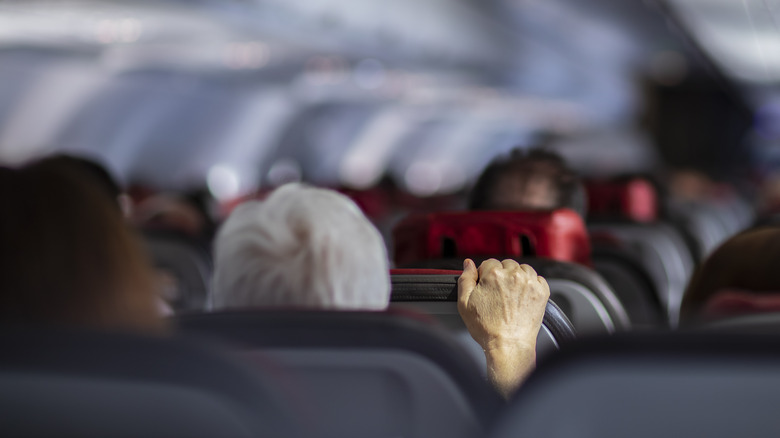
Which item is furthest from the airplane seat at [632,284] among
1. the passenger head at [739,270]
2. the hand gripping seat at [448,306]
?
the hand gripping seat at [448,306]

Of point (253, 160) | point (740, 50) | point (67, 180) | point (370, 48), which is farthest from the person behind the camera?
point (253, 160)

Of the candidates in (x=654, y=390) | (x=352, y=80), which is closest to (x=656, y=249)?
(x=654, y=390)

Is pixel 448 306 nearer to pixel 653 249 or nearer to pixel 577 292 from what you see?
pixel 577 292

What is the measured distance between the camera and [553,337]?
210 cm

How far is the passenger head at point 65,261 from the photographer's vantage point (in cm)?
122

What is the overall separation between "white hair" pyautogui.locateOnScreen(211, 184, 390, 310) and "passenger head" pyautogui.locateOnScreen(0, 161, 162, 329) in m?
0.59

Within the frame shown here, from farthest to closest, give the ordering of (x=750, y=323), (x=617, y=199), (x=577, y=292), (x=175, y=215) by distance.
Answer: (x=617, y=199) → (x=175, y=215) → (x=577, y=292) → (x=750, y=323)

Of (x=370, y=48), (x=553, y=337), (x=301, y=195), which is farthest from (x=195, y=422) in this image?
Result: (x=370, y=48)

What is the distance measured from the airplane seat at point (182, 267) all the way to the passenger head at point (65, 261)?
3.45 meters

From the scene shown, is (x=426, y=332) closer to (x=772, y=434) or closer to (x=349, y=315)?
(x=349, y=315)

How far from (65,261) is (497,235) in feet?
6.67

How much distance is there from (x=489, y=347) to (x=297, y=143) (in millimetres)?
27247

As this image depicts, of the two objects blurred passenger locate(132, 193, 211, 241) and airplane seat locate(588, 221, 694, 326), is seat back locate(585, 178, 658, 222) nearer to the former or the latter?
airplane seat locate(588, 221, 694, 326)

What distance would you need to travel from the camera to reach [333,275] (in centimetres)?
182
